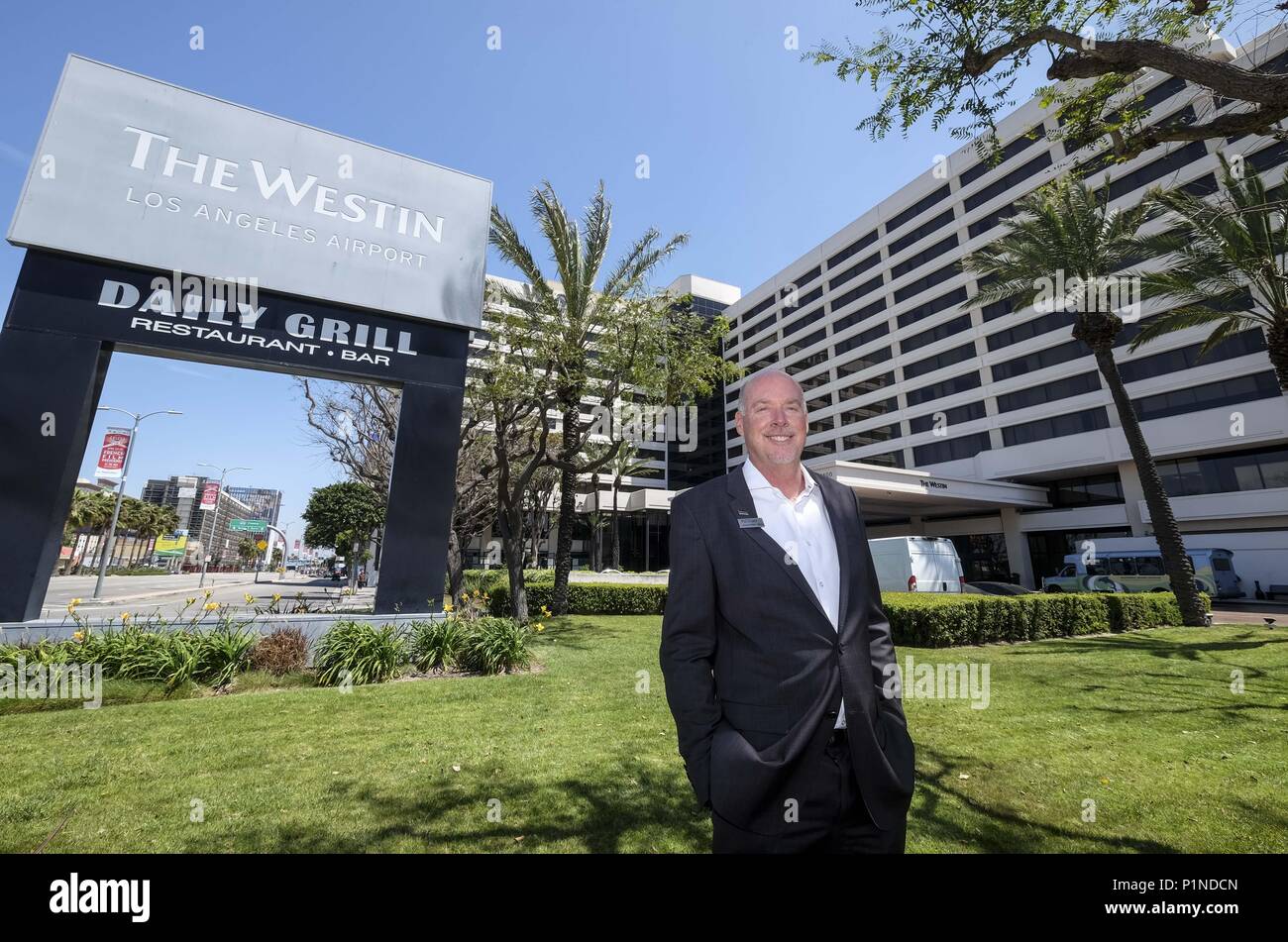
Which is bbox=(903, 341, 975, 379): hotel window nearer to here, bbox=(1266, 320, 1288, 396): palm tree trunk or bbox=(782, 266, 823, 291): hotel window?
bbox=(782, 266, 823, 291): hotel window

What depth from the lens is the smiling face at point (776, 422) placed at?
7.06ft

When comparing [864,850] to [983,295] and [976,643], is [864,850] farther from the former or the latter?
[983,295]

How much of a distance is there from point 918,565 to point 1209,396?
81.6ft

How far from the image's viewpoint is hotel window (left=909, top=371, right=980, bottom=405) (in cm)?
3616

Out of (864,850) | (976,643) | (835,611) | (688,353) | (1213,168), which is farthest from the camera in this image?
(1213,168)

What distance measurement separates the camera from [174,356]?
821cm

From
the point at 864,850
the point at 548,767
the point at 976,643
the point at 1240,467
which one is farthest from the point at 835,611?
the point at 1240,467

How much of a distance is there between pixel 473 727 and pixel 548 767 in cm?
152

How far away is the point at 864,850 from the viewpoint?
1738 millimetres

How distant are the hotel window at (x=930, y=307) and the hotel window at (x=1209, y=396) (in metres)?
13.6

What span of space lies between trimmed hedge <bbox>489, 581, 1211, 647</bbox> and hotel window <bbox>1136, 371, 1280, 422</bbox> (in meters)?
19.3

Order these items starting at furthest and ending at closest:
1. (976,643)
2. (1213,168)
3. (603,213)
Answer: (1213,168) < (603,213) < (976,643)

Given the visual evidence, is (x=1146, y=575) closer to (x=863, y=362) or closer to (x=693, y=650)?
(x=863, y=362)

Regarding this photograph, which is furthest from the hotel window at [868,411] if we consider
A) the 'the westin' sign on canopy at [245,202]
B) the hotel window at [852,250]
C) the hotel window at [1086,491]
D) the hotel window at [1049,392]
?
the 'the westin' sign on canopy at [245,202]
